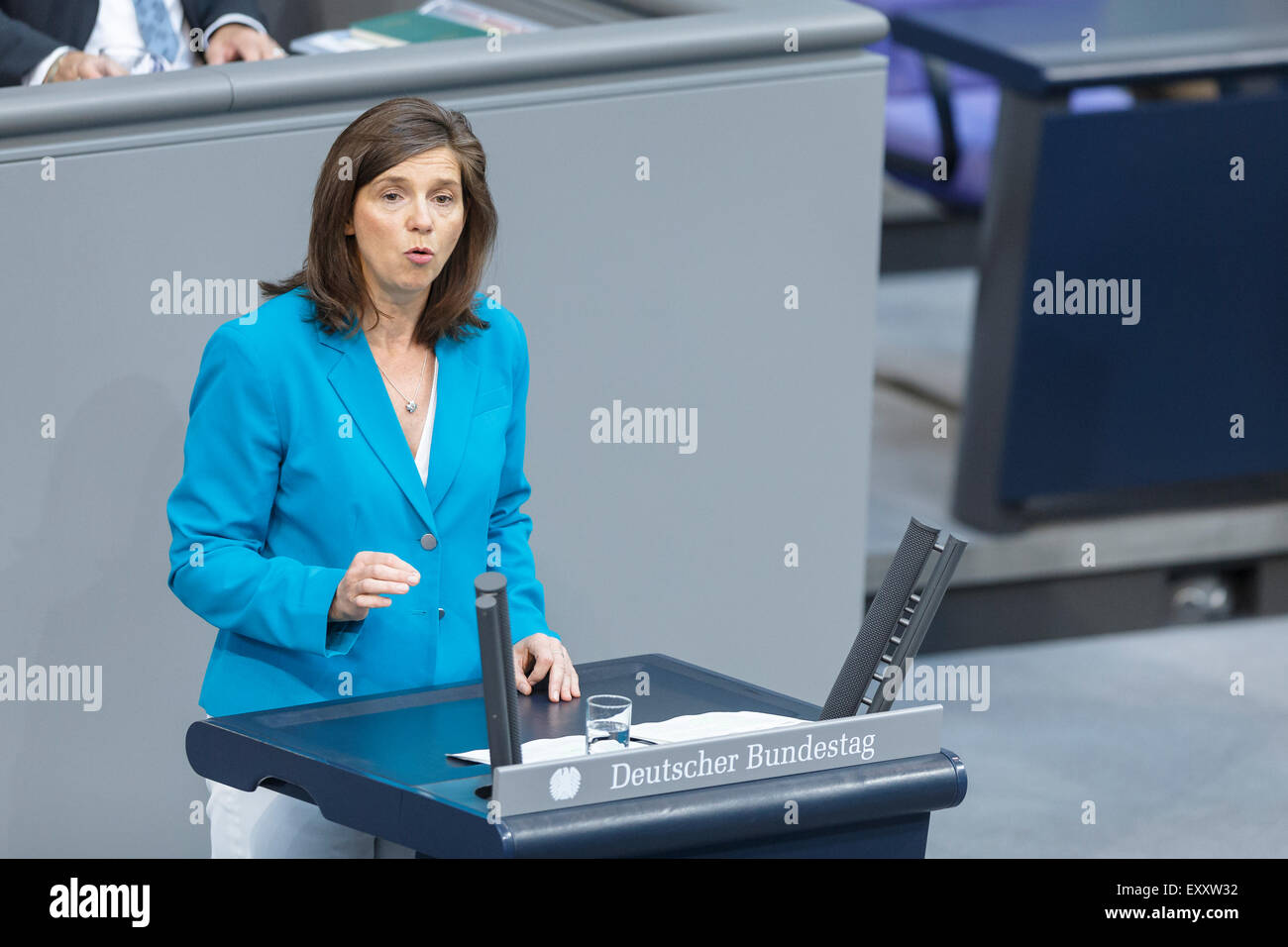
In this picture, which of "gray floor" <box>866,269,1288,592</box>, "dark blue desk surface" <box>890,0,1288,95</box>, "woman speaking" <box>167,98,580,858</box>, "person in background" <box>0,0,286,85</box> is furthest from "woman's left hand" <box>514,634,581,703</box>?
"dark blue desk surface" <box>890,0,1288,95</box>

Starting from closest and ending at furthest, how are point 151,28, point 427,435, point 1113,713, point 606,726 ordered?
point 606,726 → point 427,435 → point 151,28 → point 1113,713

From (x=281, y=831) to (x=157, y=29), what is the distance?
2131 millimetres

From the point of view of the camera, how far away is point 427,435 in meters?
2.68

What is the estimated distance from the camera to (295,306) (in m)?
2.64

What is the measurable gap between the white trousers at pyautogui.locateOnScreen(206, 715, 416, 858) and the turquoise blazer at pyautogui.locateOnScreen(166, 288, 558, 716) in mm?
134

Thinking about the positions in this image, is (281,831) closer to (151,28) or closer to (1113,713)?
(151,28)

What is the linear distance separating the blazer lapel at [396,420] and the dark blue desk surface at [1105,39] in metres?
2.85

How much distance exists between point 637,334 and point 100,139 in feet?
3.25

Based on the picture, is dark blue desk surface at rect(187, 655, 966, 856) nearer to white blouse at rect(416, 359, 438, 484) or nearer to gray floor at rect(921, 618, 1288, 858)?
white blouse at rect(416, 359, 438, 484)

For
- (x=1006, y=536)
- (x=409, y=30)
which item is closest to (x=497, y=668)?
(x=409, y=30)

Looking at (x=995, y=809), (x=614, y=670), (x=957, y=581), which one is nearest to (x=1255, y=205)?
(x=957, y=581)

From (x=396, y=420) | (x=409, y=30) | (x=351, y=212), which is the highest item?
(x=409, y=30)

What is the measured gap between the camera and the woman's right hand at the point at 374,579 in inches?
93.5

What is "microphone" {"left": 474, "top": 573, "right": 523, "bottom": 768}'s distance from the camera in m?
2.04
